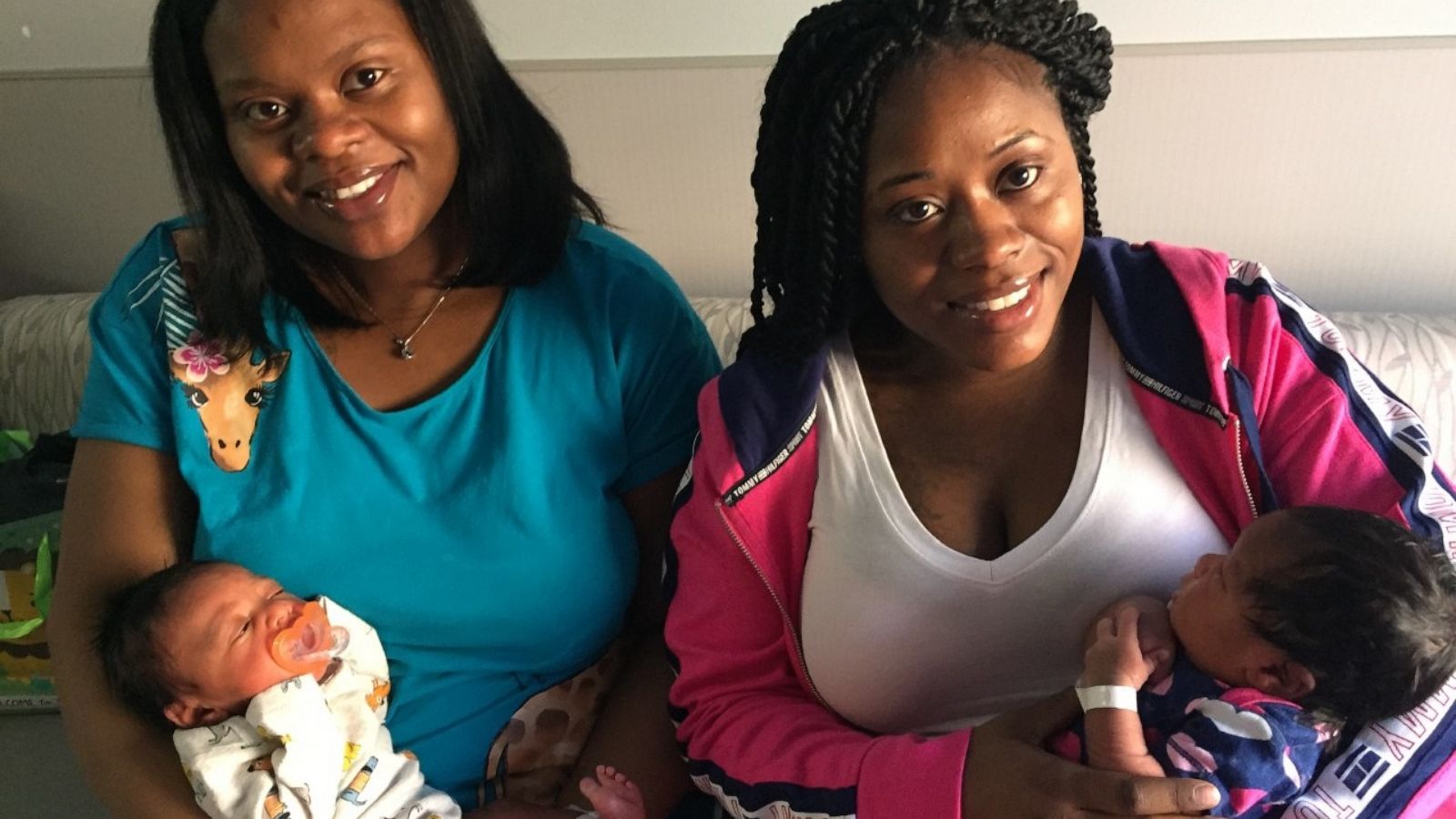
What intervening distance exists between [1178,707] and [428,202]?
90 cm

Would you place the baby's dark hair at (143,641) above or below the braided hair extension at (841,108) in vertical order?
below

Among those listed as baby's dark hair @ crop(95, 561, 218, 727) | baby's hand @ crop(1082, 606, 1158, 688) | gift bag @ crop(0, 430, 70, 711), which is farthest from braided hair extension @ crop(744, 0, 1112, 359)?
gift bag @ crop(0, 430, 70, 711)

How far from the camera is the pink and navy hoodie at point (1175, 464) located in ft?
3.08

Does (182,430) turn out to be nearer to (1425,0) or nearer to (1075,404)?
(1075,404)

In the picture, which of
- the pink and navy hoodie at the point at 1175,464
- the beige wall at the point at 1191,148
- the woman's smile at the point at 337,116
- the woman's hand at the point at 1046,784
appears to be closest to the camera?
the woman's hand at the point at 1046,784

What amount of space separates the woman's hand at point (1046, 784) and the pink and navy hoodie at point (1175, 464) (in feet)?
0.07

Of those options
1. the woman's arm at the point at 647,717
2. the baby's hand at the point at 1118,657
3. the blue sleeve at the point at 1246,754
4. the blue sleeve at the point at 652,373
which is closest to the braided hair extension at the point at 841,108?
the blue sleeve at the point at 652,373

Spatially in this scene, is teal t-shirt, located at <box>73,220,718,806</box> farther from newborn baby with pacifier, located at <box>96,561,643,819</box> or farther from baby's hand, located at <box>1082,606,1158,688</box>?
baby's hand, located at <box>1082,606,1158,688</box>

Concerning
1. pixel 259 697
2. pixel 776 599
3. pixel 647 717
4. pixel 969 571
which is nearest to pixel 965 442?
pixel 969 571

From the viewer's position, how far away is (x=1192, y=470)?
1.01 m

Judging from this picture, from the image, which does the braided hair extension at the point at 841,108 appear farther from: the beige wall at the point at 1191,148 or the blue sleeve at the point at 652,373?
the beige wall at the point at 1191,148

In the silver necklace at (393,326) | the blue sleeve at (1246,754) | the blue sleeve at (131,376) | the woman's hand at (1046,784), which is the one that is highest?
the silver necklace at (393,326)

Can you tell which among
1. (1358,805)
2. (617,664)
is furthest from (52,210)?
(1358,805)

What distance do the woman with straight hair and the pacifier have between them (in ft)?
0.15
